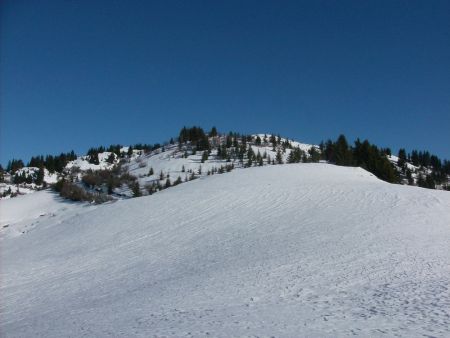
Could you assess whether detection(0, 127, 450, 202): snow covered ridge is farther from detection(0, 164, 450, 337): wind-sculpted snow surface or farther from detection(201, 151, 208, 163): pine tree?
detection(0, 164, 450, 337): wind-sculpted snow surface

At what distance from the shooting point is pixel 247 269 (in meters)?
17.4

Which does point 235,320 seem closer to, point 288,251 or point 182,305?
point 182,305

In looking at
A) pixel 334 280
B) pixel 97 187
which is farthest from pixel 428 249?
pixel 97 187

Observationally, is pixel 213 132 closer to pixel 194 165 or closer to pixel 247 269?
pixel 194 165

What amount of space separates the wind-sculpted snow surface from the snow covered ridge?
1971 inches

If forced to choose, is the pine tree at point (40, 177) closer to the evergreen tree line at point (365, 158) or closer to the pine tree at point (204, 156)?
the pine tree at point (204, 156)

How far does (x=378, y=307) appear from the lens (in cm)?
1071

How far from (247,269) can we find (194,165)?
337ft

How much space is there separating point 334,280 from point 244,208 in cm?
2010

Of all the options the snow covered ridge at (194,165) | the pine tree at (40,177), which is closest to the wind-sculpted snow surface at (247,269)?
the snow covered ridge at (194,165)

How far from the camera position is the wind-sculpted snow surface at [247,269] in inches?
419

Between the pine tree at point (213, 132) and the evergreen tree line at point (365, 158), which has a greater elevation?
the pine tree at point (213, 132)

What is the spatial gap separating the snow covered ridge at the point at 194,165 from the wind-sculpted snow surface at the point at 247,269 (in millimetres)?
50076

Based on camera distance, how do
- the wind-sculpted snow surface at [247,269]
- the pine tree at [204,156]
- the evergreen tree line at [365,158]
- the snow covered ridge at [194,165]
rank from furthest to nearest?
the pine tree at [204,156] < the snow covered ridge at [194,165] < the evergreen tree line at [365,158] < the wind-sculpted snow surface at [247,269]
